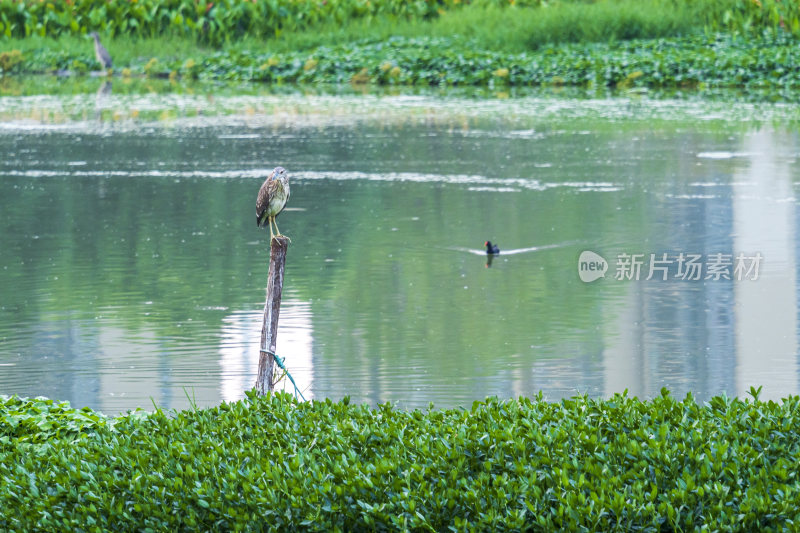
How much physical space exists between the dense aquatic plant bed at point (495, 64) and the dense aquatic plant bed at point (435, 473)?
22.6m

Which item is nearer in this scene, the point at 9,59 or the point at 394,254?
the point at 394,254

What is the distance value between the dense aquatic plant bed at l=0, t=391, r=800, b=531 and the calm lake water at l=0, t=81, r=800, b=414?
1786 mm

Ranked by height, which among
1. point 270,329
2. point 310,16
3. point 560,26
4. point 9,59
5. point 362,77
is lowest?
point 270,329

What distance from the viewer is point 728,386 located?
812cm

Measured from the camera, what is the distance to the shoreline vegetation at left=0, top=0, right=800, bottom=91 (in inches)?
1084

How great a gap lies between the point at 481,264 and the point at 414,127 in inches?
393

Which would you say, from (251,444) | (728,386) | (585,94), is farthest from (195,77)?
(251,444)

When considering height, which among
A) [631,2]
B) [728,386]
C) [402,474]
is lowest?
[728,386]

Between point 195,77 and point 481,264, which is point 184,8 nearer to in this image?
point 195,77

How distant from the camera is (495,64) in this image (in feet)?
94.7

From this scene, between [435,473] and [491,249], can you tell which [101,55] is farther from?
[435,473]

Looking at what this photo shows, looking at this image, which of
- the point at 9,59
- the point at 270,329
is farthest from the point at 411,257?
the point at 9,59

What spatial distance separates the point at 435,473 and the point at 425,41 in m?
27.4

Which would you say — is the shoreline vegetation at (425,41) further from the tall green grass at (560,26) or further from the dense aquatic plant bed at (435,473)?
the dense aquatic plant bed at (435,473)
